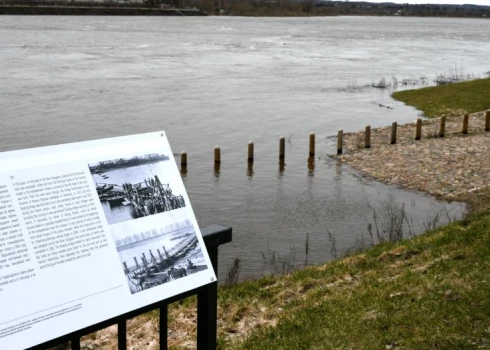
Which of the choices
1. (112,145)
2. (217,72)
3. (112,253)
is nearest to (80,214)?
(112,253)

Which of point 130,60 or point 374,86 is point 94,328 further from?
point 130,60

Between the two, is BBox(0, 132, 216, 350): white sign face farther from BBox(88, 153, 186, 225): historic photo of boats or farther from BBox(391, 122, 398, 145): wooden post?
BBox(391, 122, 398, 145): wooden post

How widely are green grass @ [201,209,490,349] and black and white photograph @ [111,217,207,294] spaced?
106 inches

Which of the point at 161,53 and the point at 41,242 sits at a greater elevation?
the point at 41,242

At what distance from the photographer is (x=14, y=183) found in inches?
151

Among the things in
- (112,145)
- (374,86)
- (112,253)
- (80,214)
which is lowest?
(374,86)

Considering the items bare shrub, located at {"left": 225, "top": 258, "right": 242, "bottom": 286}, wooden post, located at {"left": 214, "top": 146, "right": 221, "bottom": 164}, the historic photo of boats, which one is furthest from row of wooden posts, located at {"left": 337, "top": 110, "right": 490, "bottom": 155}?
the historic photo of boats

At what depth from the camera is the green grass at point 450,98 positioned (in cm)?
3862

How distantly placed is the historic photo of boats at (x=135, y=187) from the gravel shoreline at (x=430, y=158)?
1829cm

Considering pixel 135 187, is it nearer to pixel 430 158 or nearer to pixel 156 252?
pixel 156 252

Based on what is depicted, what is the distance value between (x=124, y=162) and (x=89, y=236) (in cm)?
62

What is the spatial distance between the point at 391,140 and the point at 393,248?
1893 cm

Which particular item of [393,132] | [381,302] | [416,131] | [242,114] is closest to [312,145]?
[393,132]

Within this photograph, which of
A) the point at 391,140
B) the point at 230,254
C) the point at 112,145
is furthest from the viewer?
the point at 391,140
